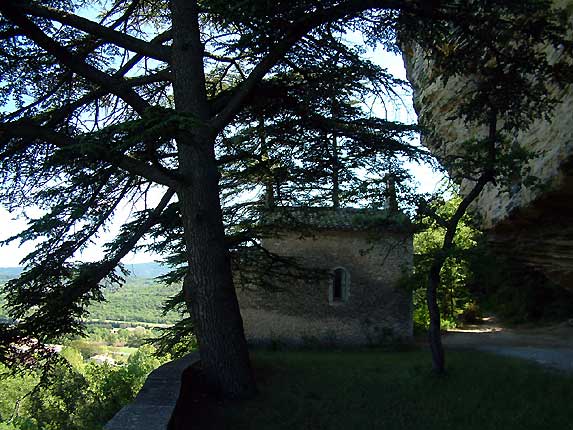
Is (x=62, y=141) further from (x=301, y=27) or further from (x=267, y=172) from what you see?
(x=267, y=172)

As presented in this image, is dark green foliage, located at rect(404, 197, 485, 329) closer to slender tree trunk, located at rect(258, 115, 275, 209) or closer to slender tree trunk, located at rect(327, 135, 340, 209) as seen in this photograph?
slender tree trunk, located at rect(258, 115, 275, 209)

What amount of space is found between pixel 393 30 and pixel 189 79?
134 inches

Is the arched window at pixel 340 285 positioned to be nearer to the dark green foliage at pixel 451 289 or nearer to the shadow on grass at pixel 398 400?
the dark green foliage at pixel 451 289

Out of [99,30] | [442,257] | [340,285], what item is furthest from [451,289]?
[99,30]

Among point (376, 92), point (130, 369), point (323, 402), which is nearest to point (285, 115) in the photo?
point (376, 92)

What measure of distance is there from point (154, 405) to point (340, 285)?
11.5 meters

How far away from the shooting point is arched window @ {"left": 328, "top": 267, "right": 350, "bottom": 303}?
16234 millimetres

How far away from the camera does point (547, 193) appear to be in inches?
392

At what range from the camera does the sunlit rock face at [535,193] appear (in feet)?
30.9

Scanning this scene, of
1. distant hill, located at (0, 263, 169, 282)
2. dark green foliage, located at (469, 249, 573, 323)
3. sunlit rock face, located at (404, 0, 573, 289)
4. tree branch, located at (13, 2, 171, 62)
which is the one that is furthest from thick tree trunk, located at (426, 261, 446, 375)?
dark green foliage, located at (469, 249, 573, 323)

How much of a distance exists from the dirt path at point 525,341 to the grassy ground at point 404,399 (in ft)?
6.41

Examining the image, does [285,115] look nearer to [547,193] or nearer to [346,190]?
[346,190]

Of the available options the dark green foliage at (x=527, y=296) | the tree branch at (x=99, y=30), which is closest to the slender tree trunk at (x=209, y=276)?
the tree branch at (x=99, y=30)

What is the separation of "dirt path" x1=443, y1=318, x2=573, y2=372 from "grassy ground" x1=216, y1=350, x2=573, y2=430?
1.95m
